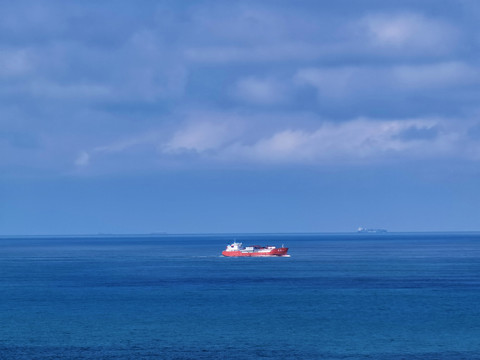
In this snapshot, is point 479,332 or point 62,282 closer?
point 479,332

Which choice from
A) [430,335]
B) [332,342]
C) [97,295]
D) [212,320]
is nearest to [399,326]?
[430,335]

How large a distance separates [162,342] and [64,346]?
9.04m

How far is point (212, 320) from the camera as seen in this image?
82750mm

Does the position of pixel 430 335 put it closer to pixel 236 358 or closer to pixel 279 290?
pixel 236 358

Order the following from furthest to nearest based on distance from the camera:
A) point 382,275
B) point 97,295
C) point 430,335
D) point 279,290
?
1. point 382,275
2. point 279,290
3. point 97,295
4. point 430,335

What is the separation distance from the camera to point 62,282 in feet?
442

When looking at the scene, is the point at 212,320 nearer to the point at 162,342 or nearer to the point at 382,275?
the point at 162,342

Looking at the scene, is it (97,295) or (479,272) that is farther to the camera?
(479,272)

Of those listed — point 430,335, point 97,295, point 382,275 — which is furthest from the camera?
point 382,275

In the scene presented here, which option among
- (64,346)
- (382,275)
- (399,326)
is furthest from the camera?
(382,275)

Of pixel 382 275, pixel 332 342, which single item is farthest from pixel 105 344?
pixel 382 275

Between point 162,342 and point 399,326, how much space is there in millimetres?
26138

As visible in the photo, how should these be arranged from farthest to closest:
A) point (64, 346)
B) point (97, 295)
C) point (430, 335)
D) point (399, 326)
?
point (97, 295) < point (399, 326) < point (430, 335) < point (64, 346)

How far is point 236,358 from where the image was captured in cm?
6256
